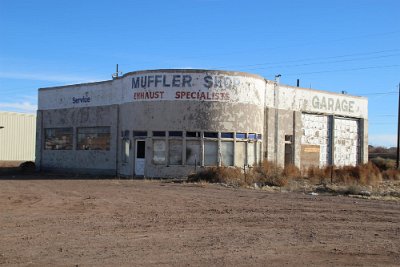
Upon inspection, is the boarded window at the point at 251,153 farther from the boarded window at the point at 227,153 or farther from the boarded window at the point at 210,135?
the boarded window at the point at 210,135

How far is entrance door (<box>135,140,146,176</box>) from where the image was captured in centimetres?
3006

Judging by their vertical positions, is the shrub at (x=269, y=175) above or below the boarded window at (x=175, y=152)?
below

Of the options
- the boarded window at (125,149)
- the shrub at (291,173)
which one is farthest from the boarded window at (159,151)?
the shrub at (291,173)

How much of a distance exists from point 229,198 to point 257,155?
12.4 m

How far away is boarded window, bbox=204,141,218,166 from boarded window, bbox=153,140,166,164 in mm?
2443

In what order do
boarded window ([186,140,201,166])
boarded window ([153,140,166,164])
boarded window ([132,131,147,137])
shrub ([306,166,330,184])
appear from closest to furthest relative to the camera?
shrub ([306,166,330,184]) < boarded window ([186,140,201,166]) < boarded window ([153,140,166,164]) < boarded window ([132,131,147,137])

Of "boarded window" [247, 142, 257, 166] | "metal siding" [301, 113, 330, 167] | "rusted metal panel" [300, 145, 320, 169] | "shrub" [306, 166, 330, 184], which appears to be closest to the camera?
"shrub" [306, 166, 330, 184]

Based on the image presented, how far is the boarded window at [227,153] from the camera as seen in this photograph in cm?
2963

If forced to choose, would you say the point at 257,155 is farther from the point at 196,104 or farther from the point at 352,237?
the point at 352,237

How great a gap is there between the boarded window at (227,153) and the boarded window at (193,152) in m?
1.45

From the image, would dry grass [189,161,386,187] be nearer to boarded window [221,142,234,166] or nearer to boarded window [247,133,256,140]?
boarded window [221,142,234,166]

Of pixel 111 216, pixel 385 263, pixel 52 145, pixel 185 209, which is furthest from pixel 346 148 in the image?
pixel 385 263

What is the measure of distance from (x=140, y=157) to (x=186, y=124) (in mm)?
3540

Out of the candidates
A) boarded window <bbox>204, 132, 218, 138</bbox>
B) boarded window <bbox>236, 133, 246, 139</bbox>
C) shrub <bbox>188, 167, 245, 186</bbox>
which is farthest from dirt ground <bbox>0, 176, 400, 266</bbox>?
boarded window <bbox>236, 133, 246, 139</bbox>
